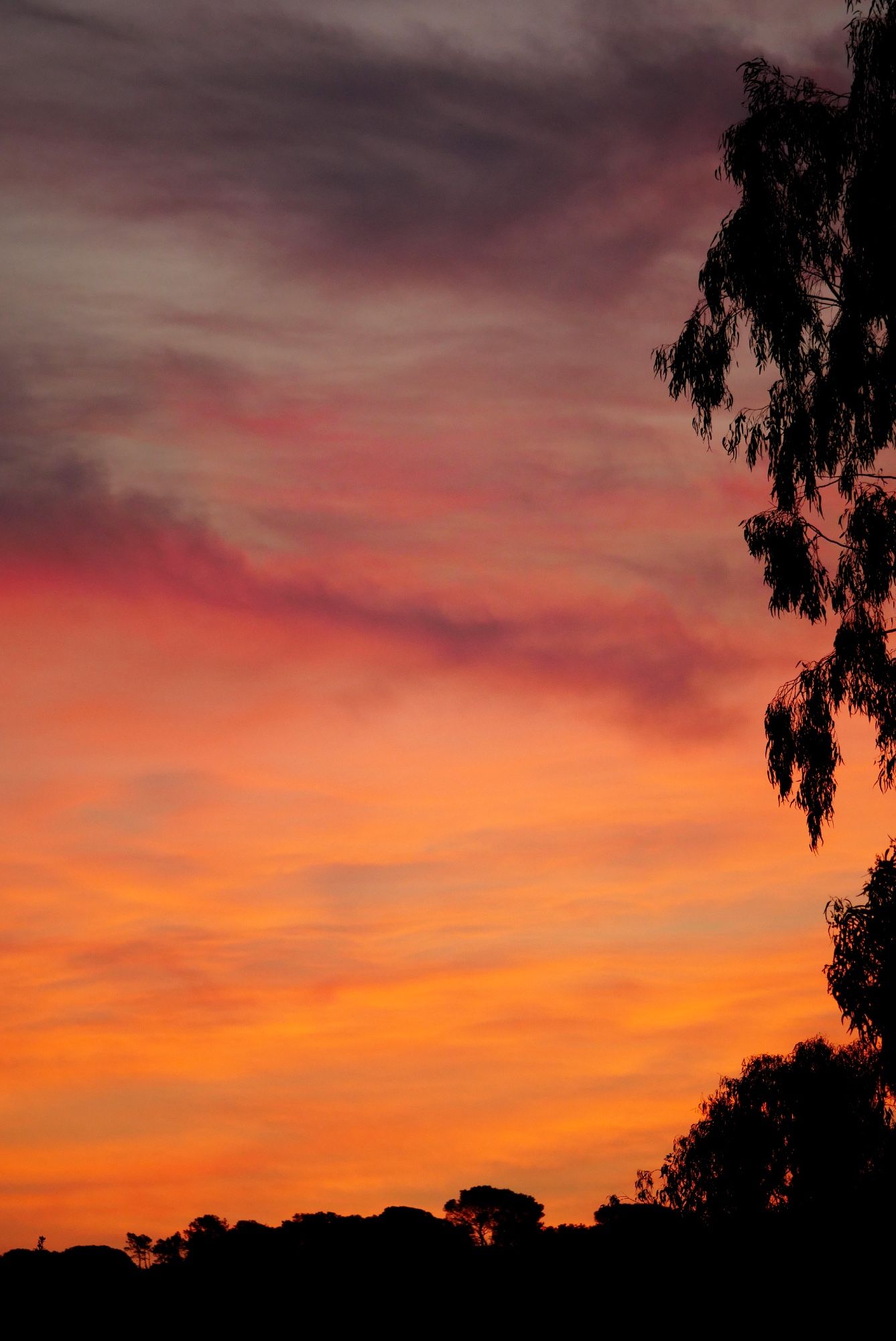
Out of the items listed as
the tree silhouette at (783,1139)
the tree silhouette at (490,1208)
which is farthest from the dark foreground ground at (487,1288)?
the tree silhouette at (490,1208)

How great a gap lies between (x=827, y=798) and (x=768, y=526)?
174 inches

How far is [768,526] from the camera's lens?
23.9 meters

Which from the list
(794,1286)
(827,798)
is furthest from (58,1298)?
(827,798)

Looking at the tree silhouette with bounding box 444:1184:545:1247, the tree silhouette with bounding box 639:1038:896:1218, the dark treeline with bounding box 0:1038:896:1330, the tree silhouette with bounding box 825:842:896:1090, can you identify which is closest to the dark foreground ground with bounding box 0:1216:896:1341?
the dark treeline with bounding box 0:1038:896:1330

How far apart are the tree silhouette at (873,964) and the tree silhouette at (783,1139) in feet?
81.2

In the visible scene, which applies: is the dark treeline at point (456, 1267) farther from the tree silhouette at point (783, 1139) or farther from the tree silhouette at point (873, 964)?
the tree silhouette at point (783, 1139)

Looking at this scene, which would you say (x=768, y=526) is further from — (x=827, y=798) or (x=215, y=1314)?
(x=215, y=1314)

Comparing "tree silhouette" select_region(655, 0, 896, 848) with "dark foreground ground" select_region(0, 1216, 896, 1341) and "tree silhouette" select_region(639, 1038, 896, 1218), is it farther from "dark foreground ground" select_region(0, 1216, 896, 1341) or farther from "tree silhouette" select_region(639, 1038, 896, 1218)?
"tree silhouette" select_region(639, 1038, 896, 1218)

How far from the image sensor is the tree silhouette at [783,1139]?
45812mm

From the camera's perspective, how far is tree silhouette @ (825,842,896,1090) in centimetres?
2020

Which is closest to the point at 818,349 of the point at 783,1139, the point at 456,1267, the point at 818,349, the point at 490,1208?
the point at 818,349

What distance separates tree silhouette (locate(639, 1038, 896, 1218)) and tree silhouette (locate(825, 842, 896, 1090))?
24.7 metres

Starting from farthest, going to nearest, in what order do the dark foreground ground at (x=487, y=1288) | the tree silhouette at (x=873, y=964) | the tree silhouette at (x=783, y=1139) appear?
the tree silhouette at (x=783, y=1139) → the tree silhouette at (x=873, y=964) → the dark foreground ground at (x=487, y=1288)

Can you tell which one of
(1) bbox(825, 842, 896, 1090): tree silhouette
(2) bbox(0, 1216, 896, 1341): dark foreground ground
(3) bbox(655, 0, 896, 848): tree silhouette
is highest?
(3) bbox(655, 0, 896, 848): tree silhouette
